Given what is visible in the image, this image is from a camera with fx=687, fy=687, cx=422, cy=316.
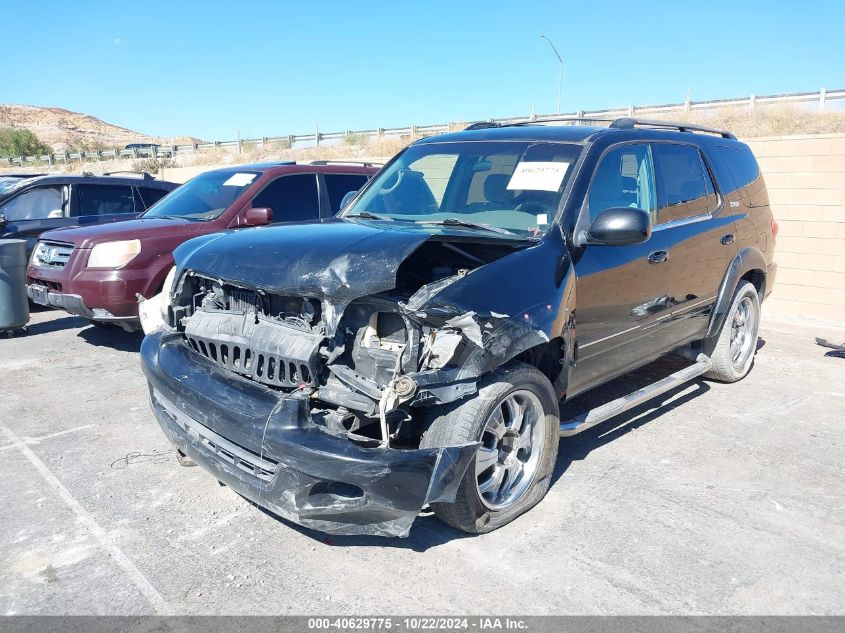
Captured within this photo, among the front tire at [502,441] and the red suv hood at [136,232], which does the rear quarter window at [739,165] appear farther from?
the red suv hood at [136,232]

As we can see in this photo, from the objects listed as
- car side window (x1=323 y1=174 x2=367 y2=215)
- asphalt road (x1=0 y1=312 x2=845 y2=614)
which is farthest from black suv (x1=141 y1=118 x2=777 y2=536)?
car side window (x1=323 y1=174 x2=367 y2=215)

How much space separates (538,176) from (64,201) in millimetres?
7628

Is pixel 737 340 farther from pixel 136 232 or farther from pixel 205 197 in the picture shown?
pixel 136 232

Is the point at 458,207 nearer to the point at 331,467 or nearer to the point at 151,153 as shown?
the point at 331,467

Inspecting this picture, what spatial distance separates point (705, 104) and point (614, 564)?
29.6 meters

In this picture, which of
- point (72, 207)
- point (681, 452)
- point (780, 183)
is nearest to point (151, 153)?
point (72, 207)

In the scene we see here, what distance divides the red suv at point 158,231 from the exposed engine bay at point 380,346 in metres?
3.13

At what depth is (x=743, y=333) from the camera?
20.4ft

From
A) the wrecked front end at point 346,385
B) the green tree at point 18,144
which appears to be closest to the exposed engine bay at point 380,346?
the wrecked front end at point 346,385

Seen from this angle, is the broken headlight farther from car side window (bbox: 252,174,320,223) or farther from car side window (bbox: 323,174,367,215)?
car side window (bbox: 323,174,367,215)

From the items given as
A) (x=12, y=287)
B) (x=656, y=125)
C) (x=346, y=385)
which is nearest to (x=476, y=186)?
(x=656, y=125)

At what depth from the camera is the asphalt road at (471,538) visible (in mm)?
2957

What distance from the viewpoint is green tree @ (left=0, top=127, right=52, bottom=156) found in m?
61.1

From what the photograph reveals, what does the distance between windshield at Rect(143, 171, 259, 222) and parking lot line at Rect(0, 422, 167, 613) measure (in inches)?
127
